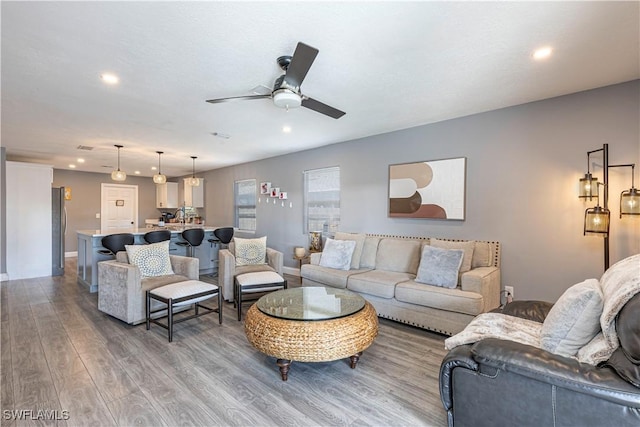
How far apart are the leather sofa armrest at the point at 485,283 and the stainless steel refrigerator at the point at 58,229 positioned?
7.51 meters

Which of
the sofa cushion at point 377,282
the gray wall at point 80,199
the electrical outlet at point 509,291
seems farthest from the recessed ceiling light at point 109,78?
the gray wall at point 80,199

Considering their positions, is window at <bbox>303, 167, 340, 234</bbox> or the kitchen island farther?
window at <bbox>303, 167, 340, 234</bbox>

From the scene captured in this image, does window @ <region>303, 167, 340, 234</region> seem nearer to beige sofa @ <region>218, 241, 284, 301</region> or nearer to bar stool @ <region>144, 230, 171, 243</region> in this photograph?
beige sofa @ <region>218, 241, 284, 301</region>

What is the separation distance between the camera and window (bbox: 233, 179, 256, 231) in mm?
7125

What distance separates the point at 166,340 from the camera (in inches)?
117

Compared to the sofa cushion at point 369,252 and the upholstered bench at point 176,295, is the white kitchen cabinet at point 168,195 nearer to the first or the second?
the upholstered bench at point 176,295

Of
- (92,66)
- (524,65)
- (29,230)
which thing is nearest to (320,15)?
(524,65)

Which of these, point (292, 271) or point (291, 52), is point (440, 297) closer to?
point (291, 52)

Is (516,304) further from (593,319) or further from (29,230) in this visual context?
(29,230)

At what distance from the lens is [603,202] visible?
9.43 feet

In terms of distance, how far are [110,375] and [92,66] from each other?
2559 mm

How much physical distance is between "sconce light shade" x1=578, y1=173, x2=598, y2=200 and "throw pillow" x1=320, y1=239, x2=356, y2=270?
264cm

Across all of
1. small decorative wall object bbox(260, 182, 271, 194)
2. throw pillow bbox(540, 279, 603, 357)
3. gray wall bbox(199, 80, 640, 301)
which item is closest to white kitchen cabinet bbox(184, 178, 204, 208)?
small decorative wall object bbox(260, 182, 271, 194)

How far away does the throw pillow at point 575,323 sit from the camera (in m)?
1.54
